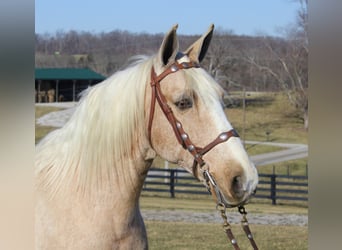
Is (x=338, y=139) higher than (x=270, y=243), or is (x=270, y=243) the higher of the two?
(x=338, y=139)

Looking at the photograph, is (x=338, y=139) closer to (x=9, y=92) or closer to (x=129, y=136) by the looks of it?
(x=9, y=92)

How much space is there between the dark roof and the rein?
1285 cm

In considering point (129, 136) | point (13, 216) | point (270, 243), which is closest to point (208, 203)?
point (270, 243)

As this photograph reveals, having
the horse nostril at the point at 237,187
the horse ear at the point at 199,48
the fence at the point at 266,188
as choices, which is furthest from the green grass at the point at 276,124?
the horse nostril at the point at 237,187

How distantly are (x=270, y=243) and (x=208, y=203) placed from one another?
514cm

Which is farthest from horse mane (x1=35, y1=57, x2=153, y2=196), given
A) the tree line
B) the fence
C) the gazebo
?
the gazebo

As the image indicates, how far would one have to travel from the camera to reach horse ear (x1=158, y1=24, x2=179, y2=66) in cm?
184

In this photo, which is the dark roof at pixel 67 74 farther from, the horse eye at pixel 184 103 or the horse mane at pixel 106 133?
the horse eye at pixel 184 103

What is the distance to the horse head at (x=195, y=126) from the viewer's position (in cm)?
172

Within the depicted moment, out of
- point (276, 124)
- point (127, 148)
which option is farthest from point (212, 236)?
point (276, 124)

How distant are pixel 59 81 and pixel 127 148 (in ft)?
43.4

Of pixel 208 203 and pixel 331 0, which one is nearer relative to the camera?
pixel 331 0

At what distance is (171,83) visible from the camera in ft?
6.13

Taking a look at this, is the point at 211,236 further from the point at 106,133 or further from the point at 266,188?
the point at 106,133
